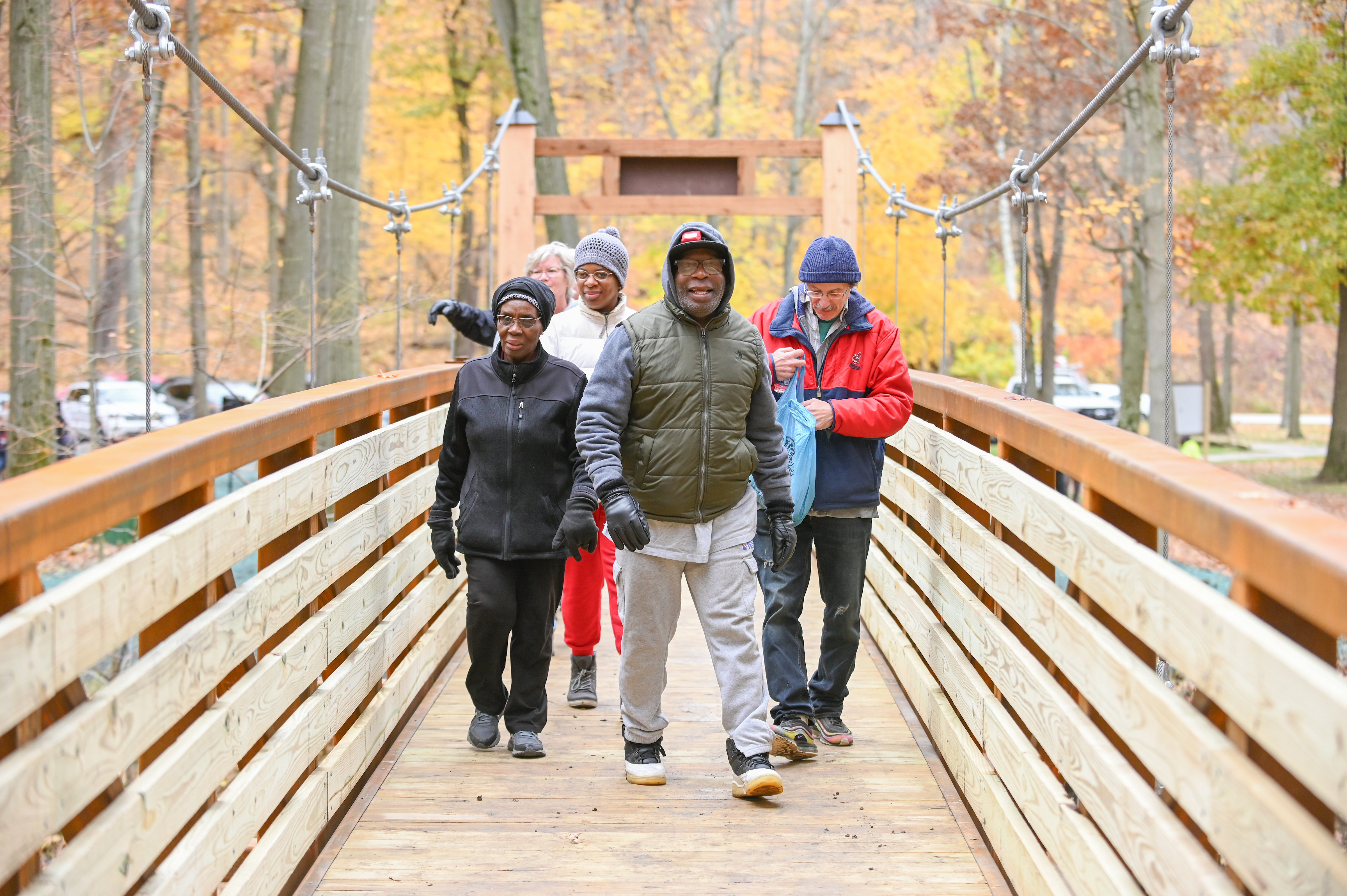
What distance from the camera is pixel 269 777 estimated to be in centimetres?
317

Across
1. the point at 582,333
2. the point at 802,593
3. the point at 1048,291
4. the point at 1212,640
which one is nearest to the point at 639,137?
the point at 1048,291

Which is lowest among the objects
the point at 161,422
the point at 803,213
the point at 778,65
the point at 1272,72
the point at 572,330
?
the point at 161,422

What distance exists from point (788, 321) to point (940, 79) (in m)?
24.0

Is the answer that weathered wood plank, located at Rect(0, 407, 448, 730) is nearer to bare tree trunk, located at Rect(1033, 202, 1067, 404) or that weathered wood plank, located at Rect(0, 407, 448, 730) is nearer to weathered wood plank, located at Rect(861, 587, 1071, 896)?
weathered wood plank, located at Rect(861, 587, 1071, 896)

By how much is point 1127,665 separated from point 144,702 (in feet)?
5.82

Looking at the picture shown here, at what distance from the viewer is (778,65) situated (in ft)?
106

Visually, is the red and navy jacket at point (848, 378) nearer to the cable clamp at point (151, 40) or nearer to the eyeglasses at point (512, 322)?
the eyeglasses at point (512, 322)

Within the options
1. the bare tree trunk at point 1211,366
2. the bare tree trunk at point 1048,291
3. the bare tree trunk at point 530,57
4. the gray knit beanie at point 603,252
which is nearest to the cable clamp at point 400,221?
the gray knit beanie at point 603,252

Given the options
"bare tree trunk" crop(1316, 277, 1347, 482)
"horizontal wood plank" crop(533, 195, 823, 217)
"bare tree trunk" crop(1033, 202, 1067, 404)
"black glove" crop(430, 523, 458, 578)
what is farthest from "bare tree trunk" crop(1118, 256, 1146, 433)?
"black glove" crop(430, 523, 458, 578)

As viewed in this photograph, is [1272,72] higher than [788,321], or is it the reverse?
[1272,72]

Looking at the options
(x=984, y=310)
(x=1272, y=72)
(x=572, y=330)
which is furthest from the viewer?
(x=984, y=310)

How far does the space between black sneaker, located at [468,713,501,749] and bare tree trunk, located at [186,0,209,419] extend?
238 inches

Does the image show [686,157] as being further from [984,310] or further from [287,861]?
[984,310]

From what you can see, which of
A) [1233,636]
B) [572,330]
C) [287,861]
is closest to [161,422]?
[572,330]
